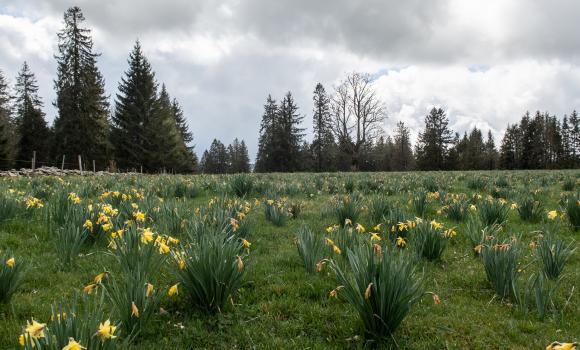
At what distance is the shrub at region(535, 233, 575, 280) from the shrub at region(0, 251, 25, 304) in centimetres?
491

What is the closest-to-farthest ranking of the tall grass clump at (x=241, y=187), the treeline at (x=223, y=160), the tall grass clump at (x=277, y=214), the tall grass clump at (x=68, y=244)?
the tall grass clump at (x=68, y=244) < the tall grass clump at (x=277, y=214) < the tall grass clump at (x=241, y=187) < the treeline at (x=223, y=160)

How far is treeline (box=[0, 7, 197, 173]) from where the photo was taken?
1593 inches

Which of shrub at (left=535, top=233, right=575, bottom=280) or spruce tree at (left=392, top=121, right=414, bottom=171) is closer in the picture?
shrub at (left=535, top=233, right=575, bottom=280)

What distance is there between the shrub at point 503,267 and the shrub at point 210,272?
2337 mm

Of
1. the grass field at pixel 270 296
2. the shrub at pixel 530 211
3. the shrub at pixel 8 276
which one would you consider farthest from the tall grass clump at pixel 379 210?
the shrub at pixel 8 276

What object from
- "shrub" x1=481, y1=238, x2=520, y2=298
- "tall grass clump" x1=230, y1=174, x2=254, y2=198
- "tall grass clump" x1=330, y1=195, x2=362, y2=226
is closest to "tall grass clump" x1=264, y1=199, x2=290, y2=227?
"tall grass clump" x1=330, y1=195, x2=362, y2=226

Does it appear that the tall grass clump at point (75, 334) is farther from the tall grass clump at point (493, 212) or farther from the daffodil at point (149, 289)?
the tall grass clump at point (493, 212)

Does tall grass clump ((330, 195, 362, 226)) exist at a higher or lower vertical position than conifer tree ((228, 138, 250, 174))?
lower

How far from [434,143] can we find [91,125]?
192ft

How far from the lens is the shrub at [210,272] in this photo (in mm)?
3176

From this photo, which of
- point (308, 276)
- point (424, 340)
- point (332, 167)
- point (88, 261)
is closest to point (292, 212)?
point (308, 276)

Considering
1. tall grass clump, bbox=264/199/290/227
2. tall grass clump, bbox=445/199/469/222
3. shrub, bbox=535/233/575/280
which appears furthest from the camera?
tall grass clump, bbox=445/199/469/222

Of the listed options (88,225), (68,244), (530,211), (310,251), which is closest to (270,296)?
(310,251)

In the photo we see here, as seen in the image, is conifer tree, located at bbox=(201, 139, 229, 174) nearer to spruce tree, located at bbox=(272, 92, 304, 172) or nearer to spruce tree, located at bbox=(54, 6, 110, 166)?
spruce tree, located at bbox=(272, 92, 304, 172)
